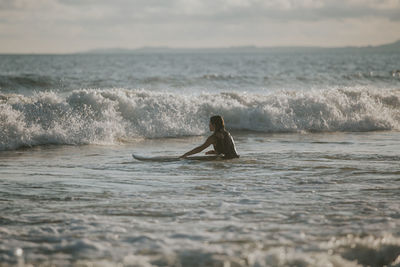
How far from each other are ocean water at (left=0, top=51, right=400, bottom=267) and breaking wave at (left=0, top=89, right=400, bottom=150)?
58 millimetres

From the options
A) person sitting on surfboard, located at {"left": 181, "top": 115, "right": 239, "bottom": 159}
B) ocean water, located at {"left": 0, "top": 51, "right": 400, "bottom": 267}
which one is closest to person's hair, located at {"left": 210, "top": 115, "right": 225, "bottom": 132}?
person sitting on surfboard, located at {"left": 181, "top": 115, "right": 239, "bottom": 159}

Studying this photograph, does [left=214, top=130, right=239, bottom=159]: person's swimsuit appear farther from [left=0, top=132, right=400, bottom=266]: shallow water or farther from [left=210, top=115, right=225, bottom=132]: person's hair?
[left=0, top=132, right=400, bottom=266]: shallow water

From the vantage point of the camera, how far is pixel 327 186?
8.10 m

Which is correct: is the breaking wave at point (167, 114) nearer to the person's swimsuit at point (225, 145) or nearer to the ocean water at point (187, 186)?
the ocean water at point (187, 186)

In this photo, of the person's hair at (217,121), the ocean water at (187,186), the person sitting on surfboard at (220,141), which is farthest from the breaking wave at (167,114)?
the person's hair at (217,121)

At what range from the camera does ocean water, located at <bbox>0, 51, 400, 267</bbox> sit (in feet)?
16.8

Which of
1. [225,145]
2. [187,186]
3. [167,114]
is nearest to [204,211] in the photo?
[187,186]

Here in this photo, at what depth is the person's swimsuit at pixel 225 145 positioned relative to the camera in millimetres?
11164

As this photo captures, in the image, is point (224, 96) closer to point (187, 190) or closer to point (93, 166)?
point (93, 166)

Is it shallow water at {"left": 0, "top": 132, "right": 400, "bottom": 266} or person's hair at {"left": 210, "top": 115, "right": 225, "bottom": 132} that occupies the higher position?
person's hair at {"left": 210, "top": 115, "right": 225, "bottom": 132}

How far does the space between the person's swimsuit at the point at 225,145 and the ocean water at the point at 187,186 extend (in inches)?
11.9

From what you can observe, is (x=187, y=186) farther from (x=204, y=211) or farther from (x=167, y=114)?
(x=167, y=114)

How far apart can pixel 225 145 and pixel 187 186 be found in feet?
10.5

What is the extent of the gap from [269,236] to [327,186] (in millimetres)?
2976
